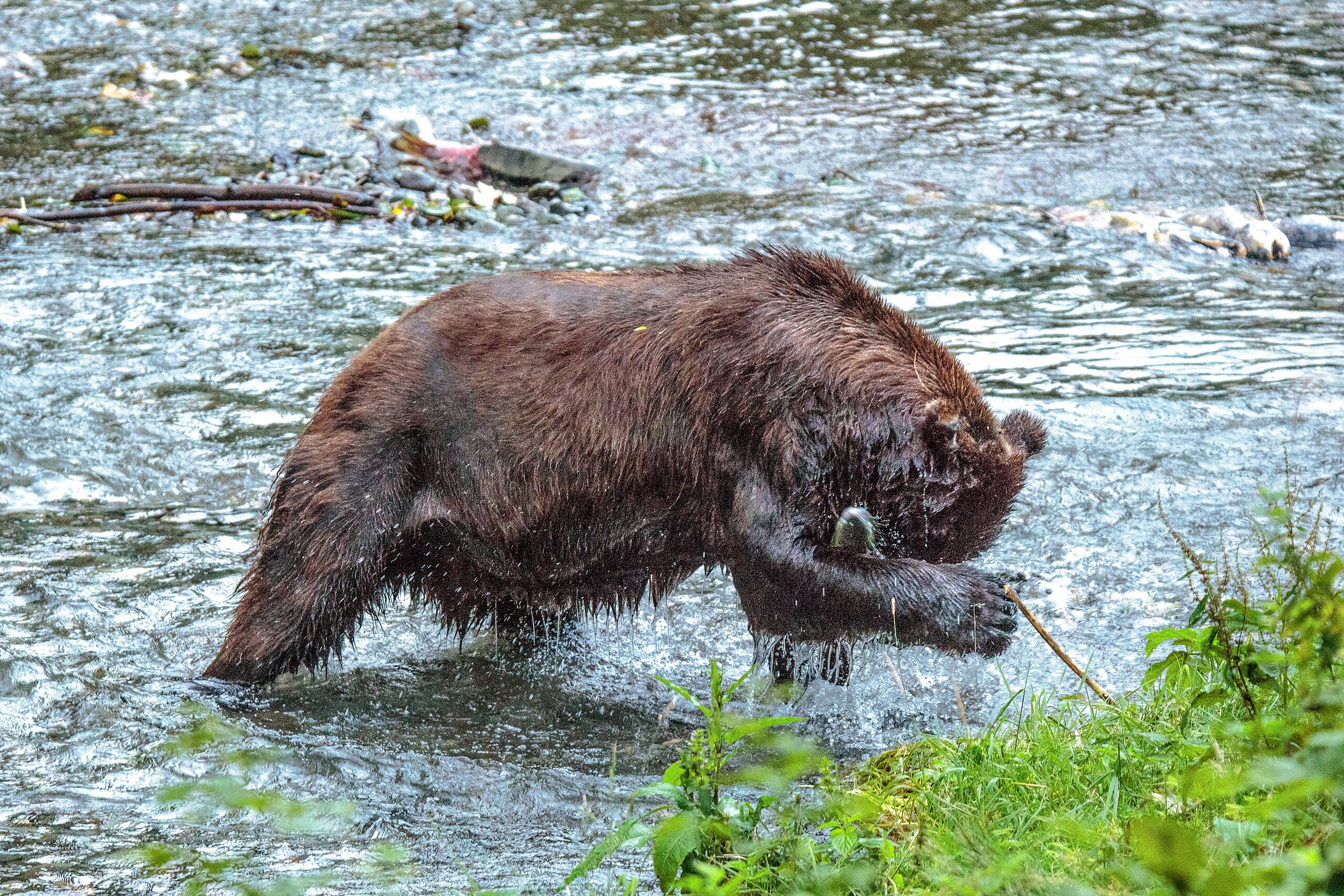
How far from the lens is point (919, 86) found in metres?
12.5

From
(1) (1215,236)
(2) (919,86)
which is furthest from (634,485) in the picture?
(2) (919,86)

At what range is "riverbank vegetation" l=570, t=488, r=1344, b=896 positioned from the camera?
8.04ft

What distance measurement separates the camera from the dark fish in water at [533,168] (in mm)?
10375

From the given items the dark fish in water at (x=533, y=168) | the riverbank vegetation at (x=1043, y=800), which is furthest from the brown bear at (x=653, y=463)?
the dark fish in water at (x=533, y=168)

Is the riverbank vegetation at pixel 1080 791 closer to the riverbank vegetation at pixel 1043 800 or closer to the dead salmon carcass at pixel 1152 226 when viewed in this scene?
the riverbank vegetation at pixel 1043 800

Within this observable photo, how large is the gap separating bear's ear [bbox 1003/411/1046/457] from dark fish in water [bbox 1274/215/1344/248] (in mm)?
4961

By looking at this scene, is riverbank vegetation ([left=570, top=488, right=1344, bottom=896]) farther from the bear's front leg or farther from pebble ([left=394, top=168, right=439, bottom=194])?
pebble ([left=394, top=168, right=439, bottom=194])

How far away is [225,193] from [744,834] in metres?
7.85

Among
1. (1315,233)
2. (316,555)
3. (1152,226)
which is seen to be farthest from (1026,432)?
(1315,233)

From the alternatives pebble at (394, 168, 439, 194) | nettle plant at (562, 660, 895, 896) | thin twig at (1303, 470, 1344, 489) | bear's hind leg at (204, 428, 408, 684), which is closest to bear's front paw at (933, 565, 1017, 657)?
nettle plant at (562, 660, 895, 896)

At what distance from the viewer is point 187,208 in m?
9.50

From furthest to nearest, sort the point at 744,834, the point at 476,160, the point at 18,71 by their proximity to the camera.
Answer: the point at 18,71, the point at 476,160, the point at 744,834

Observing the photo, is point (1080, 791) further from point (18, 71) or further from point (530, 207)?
point (18, 71)

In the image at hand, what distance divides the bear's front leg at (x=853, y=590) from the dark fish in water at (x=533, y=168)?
21.3 ft
